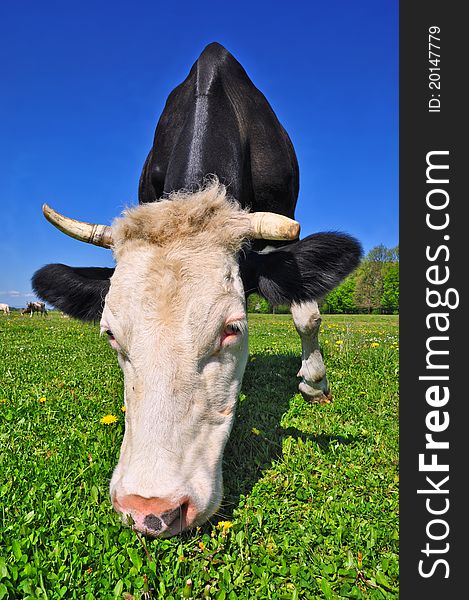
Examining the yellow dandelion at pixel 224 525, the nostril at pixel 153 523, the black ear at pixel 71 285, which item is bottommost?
the yellow dandelion at pixel 224 525

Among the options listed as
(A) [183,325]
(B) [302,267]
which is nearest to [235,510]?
(A) [183,325]

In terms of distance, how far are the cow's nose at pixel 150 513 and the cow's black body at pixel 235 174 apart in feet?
6.12

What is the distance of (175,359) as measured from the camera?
2445 mm

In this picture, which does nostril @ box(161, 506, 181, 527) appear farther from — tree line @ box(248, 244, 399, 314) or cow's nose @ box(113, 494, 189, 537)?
tree line @ box(248, 244, 399, 314)

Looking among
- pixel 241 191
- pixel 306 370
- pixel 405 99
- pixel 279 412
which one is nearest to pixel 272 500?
pixel 279 412

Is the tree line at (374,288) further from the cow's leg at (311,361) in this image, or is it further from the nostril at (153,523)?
the nostril at (153,523)

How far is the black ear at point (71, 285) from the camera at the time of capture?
12.8 feet

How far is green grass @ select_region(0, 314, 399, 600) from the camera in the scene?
6.77 ft

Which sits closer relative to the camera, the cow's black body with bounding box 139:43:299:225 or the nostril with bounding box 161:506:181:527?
the nostril with bounding box 161:506:181:527

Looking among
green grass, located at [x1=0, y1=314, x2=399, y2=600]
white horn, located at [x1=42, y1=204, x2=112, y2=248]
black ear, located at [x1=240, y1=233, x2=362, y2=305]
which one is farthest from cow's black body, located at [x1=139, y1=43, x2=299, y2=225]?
green grass, located at [x1=0, y1=314, x2=399, y2=600]

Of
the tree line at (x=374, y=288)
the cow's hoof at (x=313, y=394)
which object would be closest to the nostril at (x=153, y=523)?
the cow's hoof at (x=313, y=394)

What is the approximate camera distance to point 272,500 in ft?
9.32

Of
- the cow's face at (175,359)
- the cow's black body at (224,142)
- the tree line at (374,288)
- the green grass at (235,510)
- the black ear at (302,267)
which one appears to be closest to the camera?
the green grass at (235,510)

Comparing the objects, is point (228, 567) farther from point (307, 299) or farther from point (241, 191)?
point (241, 191)
